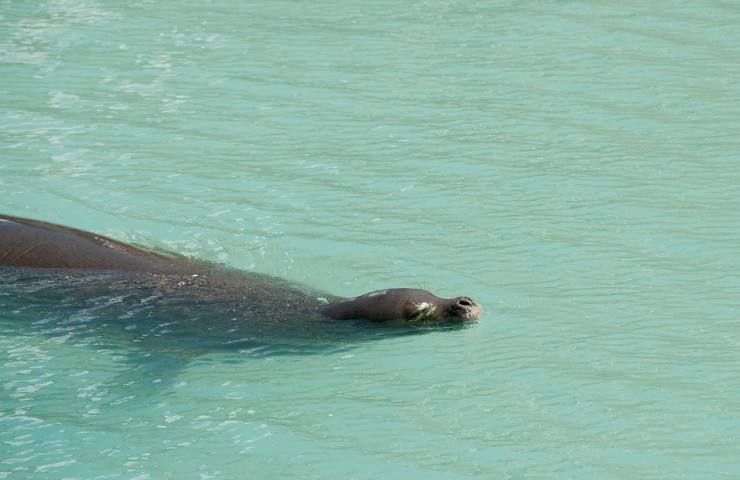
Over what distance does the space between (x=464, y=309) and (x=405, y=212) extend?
2185 millimetres

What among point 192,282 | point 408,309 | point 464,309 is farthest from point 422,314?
point 192,282

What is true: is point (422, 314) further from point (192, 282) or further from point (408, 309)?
point (192, 282)

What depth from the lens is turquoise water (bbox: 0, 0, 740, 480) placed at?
6777mm

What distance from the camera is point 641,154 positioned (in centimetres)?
1101

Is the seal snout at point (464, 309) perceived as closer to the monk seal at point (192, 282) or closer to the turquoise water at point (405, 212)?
the monk seal at point (192, 282)

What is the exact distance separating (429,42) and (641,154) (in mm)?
3796

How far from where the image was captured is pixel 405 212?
993cm

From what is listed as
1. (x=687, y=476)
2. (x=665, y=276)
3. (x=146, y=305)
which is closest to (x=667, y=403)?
(x=687, y=476)

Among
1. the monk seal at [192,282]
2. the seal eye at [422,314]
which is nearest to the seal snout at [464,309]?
the monk seal at [192,282]

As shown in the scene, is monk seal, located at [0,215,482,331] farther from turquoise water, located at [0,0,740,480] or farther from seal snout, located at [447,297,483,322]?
turquoise water, located at [0,0,740,480]

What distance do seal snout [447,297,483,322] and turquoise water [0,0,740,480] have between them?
124 mm

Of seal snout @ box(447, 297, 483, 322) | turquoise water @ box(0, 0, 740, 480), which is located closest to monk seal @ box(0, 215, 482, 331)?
seal snout @ box(447, 297, 483, 322)

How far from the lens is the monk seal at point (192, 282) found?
7.86m

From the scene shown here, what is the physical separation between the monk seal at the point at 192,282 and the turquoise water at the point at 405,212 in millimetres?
206
